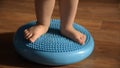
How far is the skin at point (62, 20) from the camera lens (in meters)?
1.06

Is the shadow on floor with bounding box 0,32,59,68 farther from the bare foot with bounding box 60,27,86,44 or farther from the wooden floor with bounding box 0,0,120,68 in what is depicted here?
the bare foot with bounding box 60,27,86,44

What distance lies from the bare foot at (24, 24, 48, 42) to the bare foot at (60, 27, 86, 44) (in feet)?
0.25

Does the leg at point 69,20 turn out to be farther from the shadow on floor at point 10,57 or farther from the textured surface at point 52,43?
the shadow on floor at point 10,57

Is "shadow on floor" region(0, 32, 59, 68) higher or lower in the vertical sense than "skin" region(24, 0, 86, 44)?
lower

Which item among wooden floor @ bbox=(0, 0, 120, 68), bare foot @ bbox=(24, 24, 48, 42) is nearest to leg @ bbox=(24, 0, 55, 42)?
bare foot @ bbox=(24, 24, 48, 42)

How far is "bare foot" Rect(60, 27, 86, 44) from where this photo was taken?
1087 millimetres

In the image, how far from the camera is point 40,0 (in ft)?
3.51

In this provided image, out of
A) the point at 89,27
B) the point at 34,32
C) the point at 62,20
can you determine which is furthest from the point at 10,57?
the point at 89,27

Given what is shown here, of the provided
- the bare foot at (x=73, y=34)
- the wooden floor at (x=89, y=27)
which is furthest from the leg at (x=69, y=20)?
the wooden floor at (x=89, y=27)

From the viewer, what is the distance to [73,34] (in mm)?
1098

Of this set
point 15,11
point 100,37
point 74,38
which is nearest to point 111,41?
point 100,37

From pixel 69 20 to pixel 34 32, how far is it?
0.49 feet

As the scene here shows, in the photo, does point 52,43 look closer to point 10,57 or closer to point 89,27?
point 10,57

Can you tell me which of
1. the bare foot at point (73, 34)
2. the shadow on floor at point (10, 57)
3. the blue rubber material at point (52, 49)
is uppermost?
the bare foot at point (73, 34)
